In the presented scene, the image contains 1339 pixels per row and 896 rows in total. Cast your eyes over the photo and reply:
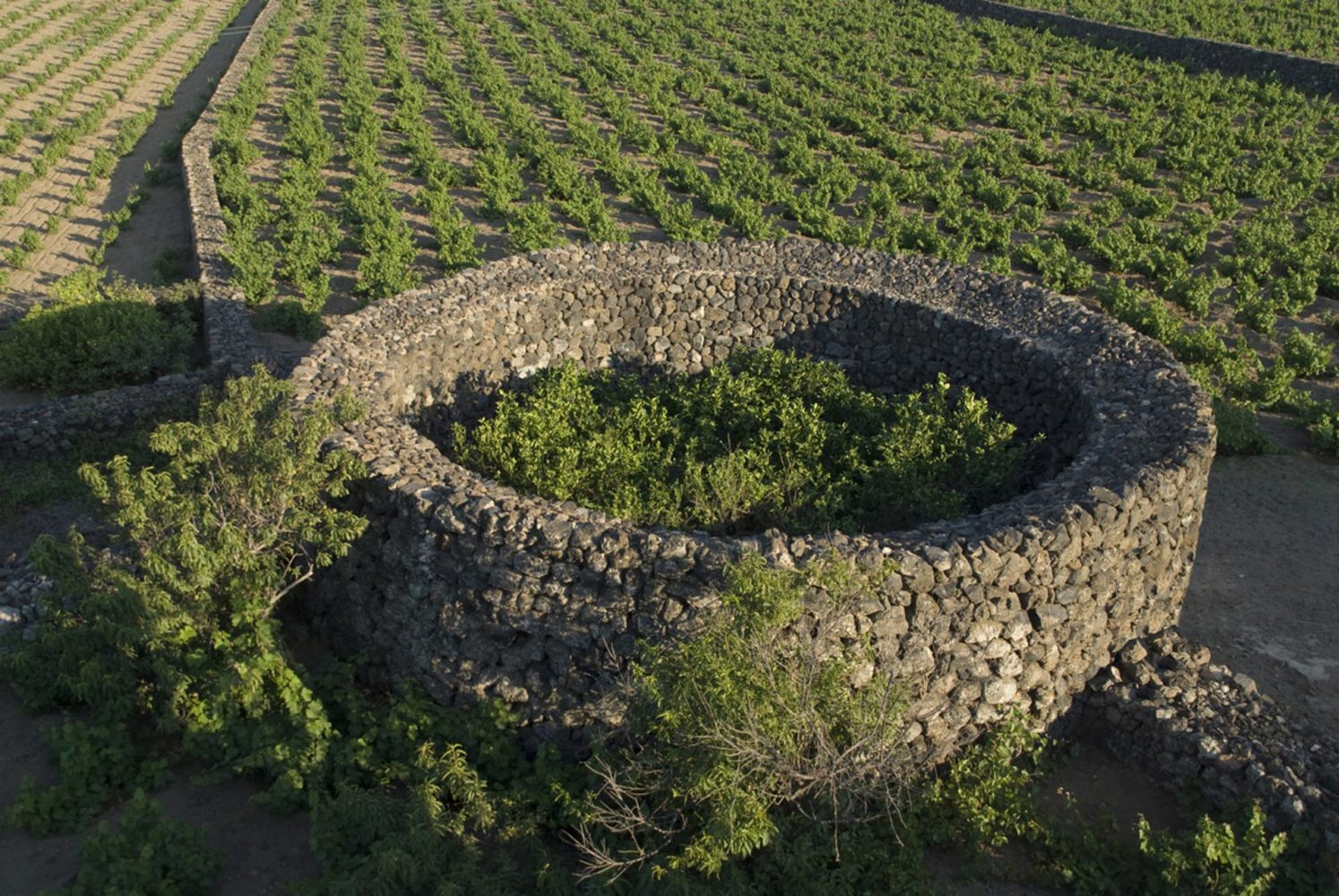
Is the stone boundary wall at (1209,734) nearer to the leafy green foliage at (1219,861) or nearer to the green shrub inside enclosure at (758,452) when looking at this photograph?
the leafy green foliage at (1219,861)

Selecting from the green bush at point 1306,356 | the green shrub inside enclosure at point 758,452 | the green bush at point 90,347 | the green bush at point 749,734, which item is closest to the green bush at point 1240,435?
the green bush at point 1306,356

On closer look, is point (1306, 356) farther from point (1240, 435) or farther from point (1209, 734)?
point (1209, 734)

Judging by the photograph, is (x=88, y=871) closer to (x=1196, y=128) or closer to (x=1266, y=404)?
(x=1266, y=404)

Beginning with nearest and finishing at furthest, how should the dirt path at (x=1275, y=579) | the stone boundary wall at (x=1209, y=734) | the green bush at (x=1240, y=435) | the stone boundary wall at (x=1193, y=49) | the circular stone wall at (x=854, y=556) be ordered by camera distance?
1. the stone boundary wall at (x=1209, y=734)
2. the circular stone wall at (x=854, y=556)
3. the dirt path at (x=1275, y=579)
4. the green bush at (x=1240, y=435)
5. the stone boundary wall at (x=1193, y=49)

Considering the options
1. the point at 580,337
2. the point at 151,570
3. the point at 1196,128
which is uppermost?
the point at 151,570

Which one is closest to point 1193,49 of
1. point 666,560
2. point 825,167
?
point 825,167

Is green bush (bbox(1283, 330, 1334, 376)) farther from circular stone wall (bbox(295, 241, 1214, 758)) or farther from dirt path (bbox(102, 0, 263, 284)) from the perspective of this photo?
dirt path (bbox(102, 0, 263, 284))

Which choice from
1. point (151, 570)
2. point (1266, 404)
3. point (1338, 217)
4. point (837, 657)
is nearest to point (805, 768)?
point (837, 657)
